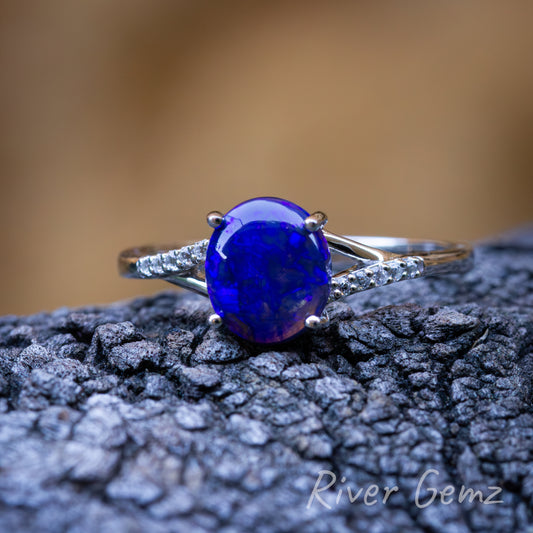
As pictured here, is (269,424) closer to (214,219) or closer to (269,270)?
(269,270)

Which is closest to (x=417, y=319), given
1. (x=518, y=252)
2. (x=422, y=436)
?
(x=422, y=436)

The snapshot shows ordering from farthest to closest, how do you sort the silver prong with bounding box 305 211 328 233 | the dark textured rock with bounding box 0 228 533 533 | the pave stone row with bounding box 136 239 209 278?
the pave stone row with bounding box 136 239 209 278 < the silver prong with bounding box 305 211 328 233 < the dark textured rock with bounding box 0 228 533 533

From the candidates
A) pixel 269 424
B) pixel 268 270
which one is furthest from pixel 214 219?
pixel 269 424

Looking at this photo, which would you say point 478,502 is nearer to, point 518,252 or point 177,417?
point 177,417

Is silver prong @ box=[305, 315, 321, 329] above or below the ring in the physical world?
below

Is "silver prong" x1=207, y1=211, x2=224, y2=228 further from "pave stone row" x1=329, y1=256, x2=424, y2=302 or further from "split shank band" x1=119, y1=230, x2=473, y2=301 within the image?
"pave stone row" x1=329, y1=256, x2=424, y2=302

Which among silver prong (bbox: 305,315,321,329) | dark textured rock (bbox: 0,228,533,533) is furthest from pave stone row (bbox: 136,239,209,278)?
silver prong (bbox: 305,315,321,329)

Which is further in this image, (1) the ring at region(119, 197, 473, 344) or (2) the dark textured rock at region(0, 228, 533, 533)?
(1) the ring at region(119, 197, 473, 344)
